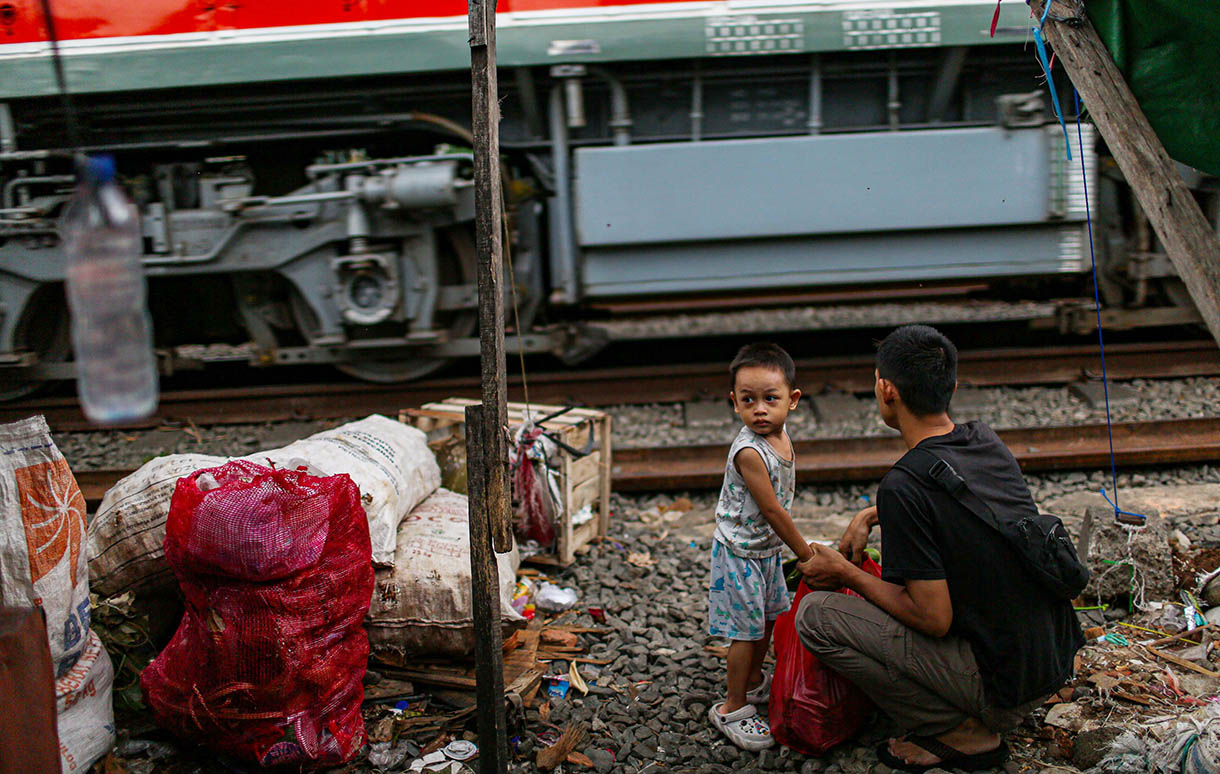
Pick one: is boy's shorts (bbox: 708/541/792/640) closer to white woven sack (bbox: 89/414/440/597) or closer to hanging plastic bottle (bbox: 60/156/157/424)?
white woven sack (bbox: 89/414/440/597)

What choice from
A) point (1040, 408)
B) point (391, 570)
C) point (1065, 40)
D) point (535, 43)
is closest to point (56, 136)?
point (535, 43)

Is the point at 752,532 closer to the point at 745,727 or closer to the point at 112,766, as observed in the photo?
the point at 745,727

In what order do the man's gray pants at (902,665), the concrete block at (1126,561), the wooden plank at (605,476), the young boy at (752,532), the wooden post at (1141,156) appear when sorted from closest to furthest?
the wooden post at (1141,156), the man's gray pants at (902,665), the young boy at (752,532), the concrete block at (1126,561), the wooden plank at (605,476)

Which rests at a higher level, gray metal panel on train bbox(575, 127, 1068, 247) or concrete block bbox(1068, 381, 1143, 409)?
gray metal panel on train bbox(575, 127, 1068, 247)

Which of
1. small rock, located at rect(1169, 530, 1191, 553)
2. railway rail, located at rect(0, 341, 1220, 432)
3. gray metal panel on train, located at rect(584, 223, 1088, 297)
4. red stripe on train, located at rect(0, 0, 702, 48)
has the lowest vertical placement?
small rock, located at rect(1169, 530, 1191, 553)

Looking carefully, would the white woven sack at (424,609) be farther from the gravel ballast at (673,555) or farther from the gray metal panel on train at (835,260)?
the gray metal panel on train at (835,260)

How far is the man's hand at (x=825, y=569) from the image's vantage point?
2654 mm

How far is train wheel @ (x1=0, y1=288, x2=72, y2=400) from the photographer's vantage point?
6480 mm

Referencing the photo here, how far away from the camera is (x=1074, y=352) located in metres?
6.46

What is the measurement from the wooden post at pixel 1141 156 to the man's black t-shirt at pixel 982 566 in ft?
2.18

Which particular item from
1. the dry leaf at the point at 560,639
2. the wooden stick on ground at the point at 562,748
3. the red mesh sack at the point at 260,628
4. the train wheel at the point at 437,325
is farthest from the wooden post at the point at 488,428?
the train wheel at the point at 437,325

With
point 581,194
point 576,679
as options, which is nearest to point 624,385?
point 581,194

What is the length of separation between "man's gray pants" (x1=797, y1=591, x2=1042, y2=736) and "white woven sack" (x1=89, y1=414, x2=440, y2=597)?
158cm

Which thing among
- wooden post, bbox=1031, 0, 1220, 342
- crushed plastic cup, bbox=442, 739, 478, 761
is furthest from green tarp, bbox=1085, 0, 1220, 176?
crushed plastic cup, bbox=442, 739, 478, 761
